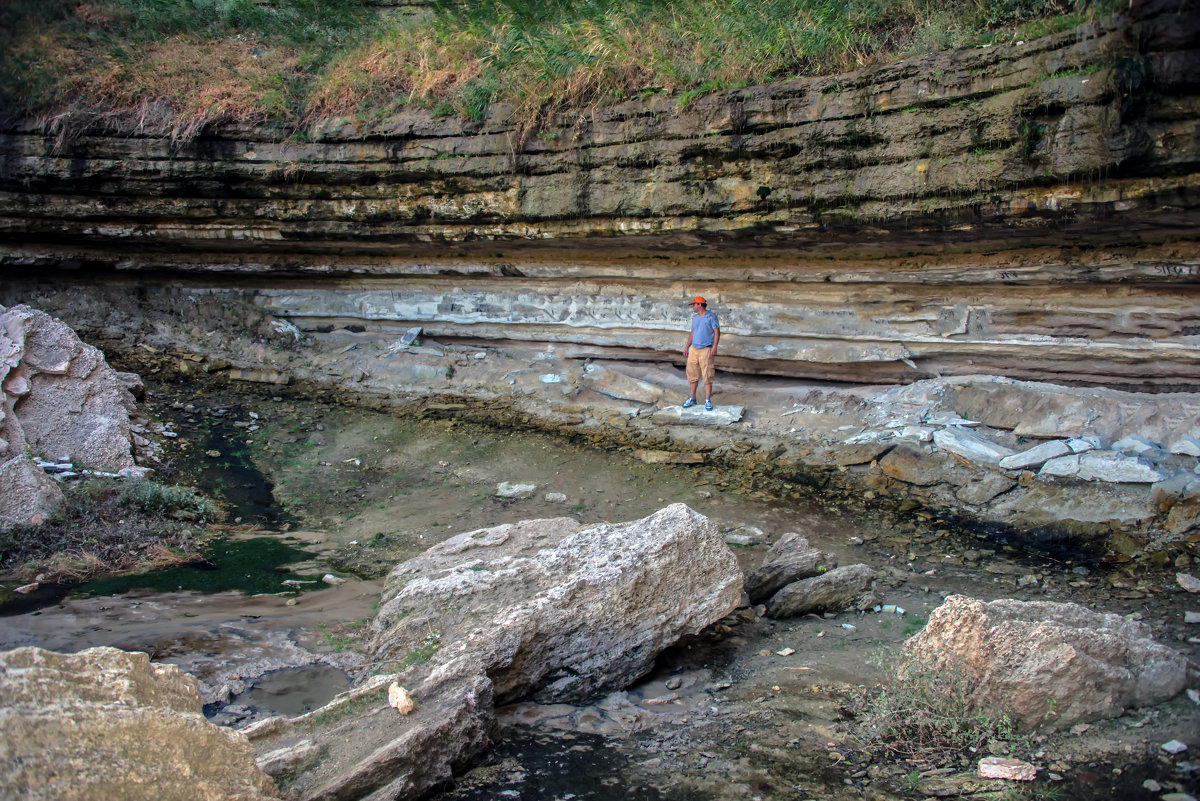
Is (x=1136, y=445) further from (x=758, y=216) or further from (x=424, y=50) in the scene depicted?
(x=424, y=50)

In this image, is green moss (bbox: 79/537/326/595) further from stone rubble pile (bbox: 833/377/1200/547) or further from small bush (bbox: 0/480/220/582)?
stone rubble pile (bbox: 833/377/1200/547)

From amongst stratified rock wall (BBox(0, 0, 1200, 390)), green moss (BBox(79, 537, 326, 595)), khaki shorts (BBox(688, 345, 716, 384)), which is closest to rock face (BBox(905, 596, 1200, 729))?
stratified rock wall (BBox(0, 0, 1200, 390))

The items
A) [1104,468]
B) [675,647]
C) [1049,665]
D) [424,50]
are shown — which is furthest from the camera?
[424,50]

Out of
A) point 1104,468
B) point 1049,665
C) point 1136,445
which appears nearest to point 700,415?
point 1104,468

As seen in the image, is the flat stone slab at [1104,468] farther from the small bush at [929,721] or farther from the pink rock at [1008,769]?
the pink rock at [1008,769]

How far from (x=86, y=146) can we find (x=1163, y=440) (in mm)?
13247

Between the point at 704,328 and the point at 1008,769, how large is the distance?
619 cm

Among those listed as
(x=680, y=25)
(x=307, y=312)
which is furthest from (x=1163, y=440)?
(x=307, y=312)

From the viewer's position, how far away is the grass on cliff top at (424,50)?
307 inches

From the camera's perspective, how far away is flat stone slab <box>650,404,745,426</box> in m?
8.71

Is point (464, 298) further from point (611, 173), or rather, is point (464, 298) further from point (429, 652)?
point (429, 652)

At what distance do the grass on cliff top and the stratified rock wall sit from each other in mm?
410

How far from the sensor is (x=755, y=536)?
6582 mm

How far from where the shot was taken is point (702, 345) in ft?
28.8
